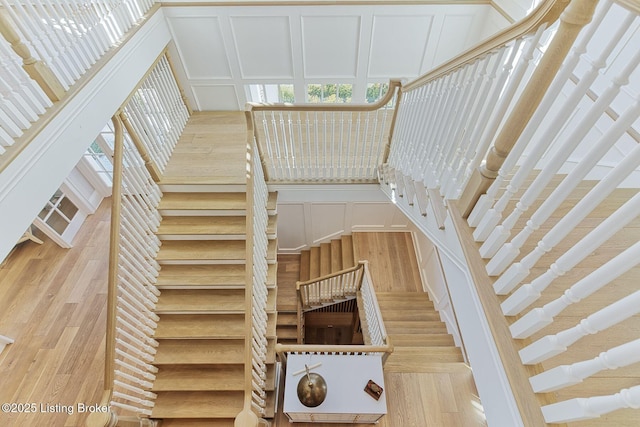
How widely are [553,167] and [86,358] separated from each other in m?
3.92

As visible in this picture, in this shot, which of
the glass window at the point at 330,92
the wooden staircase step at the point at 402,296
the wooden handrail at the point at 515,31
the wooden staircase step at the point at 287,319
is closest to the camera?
the wooden handrail at the point at 515,31

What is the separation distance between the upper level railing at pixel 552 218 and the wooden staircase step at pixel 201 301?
2202 mm

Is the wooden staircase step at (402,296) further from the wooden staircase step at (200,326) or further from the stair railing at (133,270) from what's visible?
the stair railing at (133,270)

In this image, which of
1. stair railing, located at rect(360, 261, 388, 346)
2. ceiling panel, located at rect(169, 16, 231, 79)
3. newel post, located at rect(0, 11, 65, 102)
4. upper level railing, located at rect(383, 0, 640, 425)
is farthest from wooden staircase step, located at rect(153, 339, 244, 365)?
ceiling panel, located at rect(169, 16, 231, 79)

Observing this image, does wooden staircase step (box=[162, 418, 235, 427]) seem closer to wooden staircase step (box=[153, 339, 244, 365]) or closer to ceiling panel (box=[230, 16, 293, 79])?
wooden staircase step (box=[153, 339, 244, 365])

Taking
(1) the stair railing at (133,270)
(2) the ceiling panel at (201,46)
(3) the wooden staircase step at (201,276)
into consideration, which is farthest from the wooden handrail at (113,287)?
(2) the ceiling panel at (201,46)

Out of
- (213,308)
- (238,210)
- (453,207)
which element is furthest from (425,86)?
(213,308)

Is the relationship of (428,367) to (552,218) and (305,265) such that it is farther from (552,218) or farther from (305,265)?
(305,265)

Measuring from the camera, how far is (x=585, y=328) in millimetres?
833

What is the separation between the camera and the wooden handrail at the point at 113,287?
5.90 ft

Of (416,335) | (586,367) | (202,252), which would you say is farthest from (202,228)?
(586,367)

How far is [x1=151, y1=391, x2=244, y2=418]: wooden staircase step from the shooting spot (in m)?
2.66

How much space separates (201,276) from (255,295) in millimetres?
896

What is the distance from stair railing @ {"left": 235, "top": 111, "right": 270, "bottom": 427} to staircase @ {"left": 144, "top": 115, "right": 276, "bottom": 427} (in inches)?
8.7
